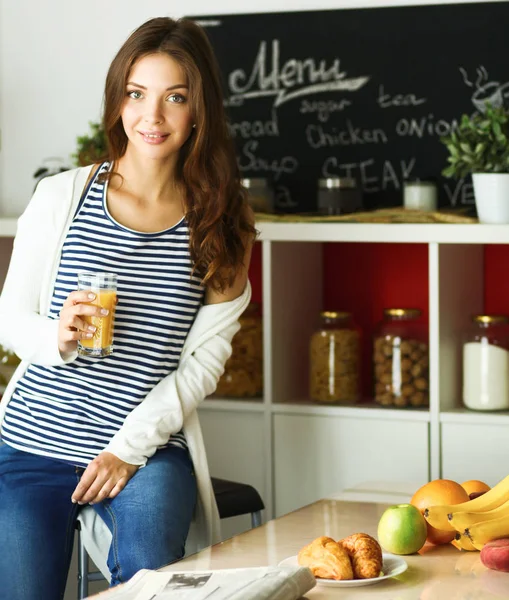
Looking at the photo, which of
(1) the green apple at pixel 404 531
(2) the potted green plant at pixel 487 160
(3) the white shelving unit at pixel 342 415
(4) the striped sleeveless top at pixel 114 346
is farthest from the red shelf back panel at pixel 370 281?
(1) the green apple at pixel 404 531

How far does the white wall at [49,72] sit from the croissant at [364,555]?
6.07 ft

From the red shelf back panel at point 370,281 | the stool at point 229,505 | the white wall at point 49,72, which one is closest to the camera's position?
the stool at point 229,505

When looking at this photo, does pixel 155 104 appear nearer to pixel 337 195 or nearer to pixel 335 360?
pixel 337 195

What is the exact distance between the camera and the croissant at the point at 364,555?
1432mm

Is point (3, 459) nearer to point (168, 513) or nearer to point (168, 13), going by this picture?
point (168, 513)

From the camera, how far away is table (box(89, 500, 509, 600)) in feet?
4.62

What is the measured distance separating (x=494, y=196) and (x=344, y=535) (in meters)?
1.00

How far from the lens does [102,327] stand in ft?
6.11

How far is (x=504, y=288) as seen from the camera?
272 cm

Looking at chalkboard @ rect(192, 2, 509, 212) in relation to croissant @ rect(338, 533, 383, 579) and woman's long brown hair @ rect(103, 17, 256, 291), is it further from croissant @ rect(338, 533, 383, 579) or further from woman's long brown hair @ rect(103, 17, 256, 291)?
croissant @ rect(338, 533, 383, 579)

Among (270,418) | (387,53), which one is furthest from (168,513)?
(387,53)

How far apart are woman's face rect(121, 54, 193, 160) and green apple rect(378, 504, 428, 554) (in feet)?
2.79

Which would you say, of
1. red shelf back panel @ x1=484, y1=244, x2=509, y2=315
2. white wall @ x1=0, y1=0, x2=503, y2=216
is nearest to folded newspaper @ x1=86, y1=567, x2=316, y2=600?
red shelf back panel @ x1=484, y1=244, x2=509, y2=315

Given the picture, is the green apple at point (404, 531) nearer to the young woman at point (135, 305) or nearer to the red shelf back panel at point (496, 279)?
the young woman at point (135, 305)
